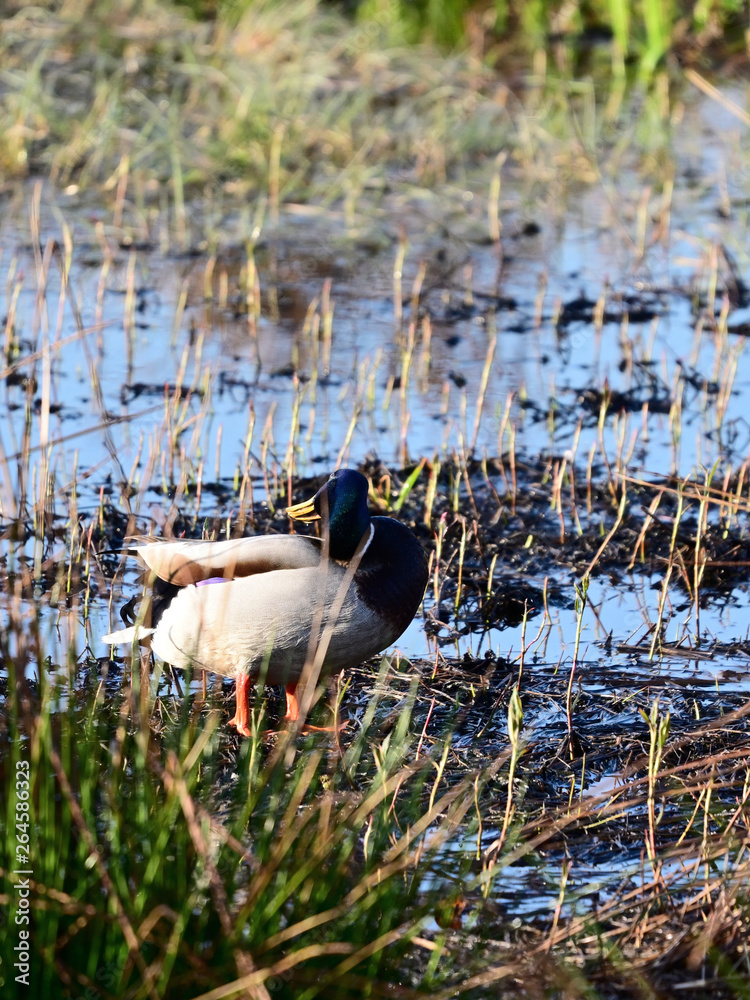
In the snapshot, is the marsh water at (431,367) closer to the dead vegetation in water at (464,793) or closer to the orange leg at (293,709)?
the dead vegetation in water at (464,793)

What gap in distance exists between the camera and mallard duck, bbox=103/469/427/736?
11.9ft

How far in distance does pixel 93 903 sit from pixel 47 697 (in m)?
0.36

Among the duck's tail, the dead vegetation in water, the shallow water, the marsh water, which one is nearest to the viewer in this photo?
the dead vegetation in water

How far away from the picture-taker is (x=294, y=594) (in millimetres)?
3619

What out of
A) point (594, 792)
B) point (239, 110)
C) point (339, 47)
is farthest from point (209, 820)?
point (339, 47)

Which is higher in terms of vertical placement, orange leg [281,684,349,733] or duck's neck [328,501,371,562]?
duck's neck [328,501,371,562]

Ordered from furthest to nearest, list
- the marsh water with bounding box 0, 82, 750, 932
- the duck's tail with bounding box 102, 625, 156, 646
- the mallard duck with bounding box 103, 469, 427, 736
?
the marsh water with bounding box 0, 82, 750, 932 → the duck's tail with bounding box 102, 625, 156, 646 → the mallard duck with bounding box 103, 469, 427, 736

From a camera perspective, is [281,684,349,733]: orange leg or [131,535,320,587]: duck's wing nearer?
[131,535,320,587]: duck's wing

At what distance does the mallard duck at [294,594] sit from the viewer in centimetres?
363

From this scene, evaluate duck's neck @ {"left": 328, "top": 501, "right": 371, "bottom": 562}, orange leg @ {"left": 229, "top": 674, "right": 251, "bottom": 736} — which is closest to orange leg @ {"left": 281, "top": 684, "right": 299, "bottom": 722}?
orange leg @ {"left": 229, "top": 674, "right": 251, "bottom": 736}

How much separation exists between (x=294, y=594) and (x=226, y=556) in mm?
229

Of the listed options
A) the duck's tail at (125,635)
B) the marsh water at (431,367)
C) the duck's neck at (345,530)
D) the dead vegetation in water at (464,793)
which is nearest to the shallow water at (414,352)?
the marsh water at (431,367)

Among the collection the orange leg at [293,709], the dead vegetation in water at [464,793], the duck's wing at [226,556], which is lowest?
the orange leg at [293,709]

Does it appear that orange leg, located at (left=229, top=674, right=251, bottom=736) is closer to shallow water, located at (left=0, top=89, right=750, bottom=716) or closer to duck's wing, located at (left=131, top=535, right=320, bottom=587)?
duck's wing, located at (left=131, top=535, right=320, bottom=587)
